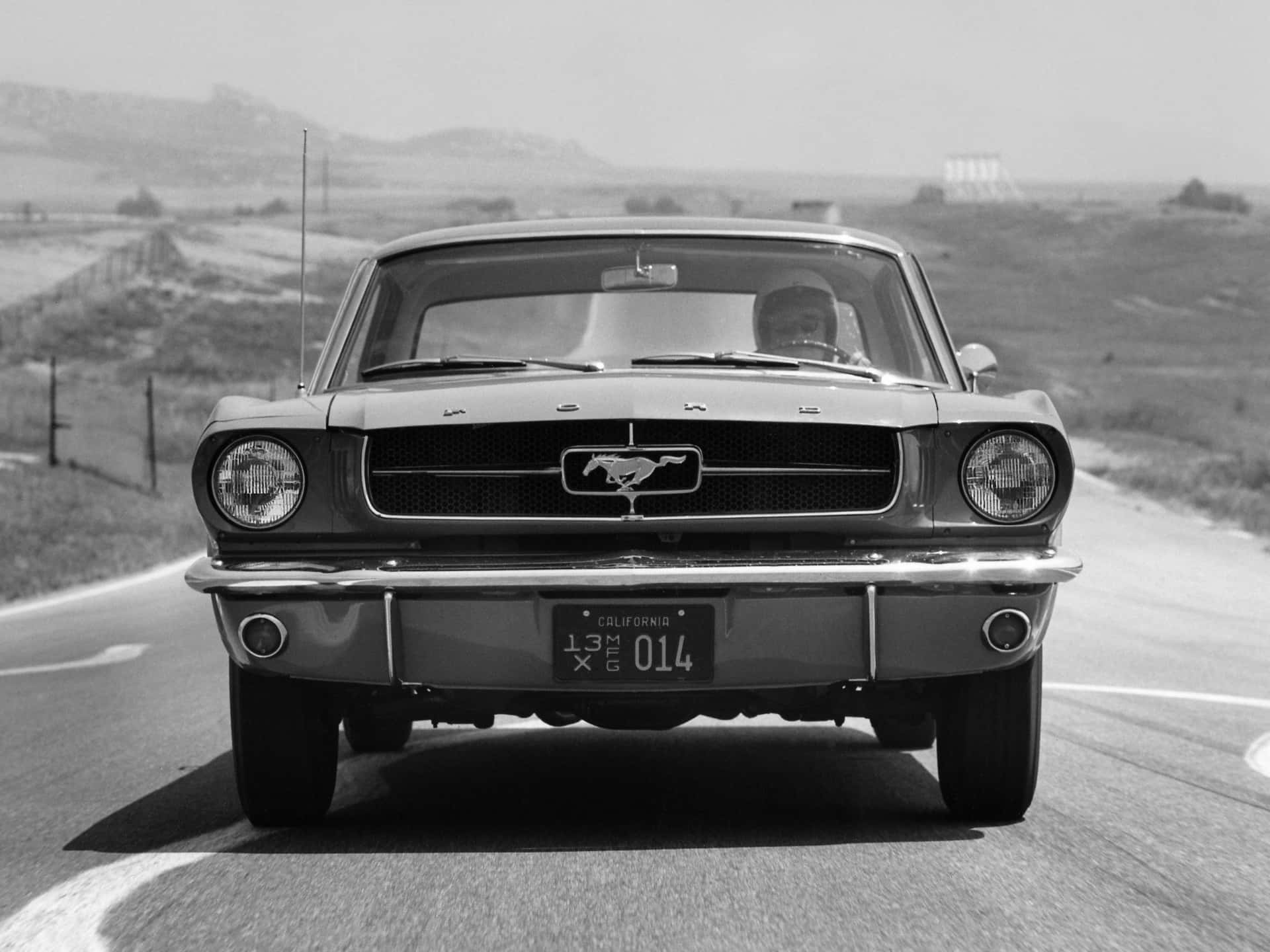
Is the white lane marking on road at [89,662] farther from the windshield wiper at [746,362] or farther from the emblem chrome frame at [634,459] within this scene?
the emblem chrome frame at [634,459]

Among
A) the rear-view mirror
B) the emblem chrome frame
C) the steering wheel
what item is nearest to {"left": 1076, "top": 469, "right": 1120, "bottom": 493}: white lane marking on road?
the steering wheel

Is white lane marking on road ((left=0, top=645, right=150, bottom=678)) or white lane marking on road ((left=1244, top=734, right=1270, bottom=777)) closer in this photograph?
white lane marking on road ((left=1244, top=734, right=1270, bottom=777))

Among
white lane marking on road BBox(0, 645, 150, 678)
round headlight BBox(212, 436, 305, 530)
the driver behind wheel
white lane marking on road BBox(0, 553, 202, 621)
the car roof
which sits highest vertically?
the car roof

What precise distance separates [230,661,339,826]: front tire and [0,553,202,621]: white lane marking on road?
32.0ft

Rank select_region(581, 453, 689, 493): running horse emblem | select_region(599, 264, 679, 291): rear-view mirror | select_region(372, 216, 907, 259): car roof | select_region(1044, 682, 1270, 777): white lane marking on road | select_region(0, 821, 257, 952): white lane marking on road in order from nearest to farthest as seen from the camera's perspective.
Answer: select_region(0, 821, 257, 952): white lane marking on road < select_region(581, 453, 689, 493): running horse emblem < select_region(599, 264, 679, 291): rear-view mirror < select_region(372, 216, 907, 259): car roof < select_region(1044, 682, 1270, 777): white lane marking on road

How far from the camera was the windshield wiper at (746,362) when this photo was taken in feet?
17.6

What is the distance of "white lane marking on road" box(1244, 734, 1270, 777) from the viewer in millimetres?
6164

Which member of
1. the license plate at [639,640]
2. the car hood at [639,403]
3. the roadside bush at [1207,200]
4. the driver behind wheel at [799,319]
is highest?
the roadside bush at [1207,200]

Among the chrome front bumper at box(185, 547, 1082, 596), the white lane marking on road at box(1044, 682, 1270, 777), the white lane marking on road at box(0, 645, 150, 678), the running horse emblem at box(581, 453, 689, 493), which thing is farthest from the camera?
the white lane marking on road at box(0, 645, 150, 678)

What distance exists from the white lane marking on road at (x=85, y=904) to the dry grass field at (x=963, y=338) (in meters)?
12.9

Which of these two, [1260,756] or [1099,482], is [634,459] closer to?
[1260,756]

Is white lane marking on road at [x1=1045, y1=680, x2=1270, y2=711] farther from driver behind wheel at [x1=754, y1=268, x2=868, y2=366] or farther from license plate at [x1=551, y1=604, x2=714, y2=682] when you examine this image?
license plate at [x1=551, y1=604, x2=714, y2=682]

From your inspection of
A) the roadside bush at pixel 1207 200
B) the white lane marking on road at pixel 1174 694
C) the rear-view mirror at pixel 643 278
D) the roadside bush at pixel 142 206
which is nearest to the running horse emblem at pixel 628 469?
the rear-view mirror at pixel 643 278

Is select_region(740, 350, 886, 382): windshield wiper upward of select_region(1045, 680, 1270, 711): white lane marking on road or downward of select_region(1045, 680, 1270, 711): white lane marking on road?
upward
